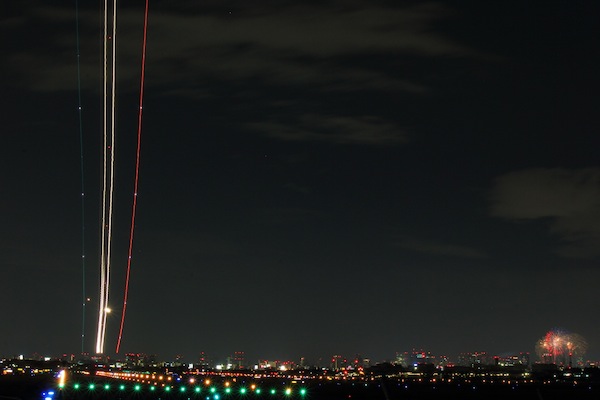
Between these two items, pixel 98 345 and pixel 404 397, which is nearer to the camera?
pixel 98 345

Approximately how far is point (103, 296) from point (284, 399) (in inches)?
1269

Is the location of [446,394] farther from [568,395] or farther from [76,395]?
[76,395]

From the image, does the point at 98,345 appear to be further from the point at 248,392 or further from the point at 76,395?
the point at 248,392

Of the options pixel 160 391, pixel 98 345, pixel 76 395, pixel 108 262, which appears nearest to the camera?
pixel 108 262

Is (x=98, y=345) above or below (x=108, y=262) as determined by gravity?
below

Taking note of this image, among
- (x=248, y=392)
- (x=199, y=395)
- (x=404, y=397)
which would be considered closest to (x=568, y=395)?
(x=404, y=397)

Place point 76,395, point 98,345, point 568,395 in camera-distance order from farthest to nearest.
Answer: point 568,395
point 76,395
point 98,345

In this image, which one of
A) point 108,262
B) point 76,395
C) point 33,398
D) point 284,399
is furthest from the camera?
point 284,399

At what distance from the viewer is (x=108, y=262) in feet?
114

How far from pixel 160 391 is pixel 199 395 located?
608 cm

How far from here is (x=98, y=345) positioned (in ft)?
123

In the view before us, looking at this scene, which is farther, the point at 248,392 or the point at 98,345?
the point at 248,392

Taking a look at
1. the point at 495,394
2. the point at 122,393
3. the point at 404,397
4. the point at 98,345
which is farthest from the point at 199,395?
the point at 495,394

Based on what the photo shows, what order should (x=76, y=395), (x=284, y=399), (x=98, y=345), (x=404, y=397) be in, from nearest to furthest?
(x=98, y=345) < (x=76, y=395) < (x=284, y=399) < (x=404, y=397)
